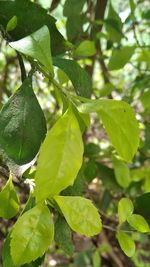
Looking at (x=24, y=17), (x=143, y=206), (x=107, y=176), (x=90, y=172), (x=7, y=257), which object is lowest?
(x=107, y=176)

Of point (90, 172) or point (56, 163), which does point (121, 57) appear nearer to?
point (90, 172)

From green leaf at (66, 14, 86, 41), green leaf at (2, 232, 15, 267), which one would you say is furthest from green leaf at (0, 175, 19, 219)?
green leaf at (66, 14, 86, 41)

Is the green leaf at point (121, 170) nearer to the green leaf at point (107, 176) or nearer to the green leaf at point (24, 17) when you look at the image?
the green leaf at point (107, 176)

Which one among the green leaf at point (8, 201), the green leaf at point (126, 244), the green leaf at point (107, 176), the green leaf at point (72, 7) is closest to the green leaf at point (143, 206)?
the green leaf at point (126, 244)

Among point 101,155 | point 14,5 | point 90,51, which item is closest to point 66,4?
point 90,51

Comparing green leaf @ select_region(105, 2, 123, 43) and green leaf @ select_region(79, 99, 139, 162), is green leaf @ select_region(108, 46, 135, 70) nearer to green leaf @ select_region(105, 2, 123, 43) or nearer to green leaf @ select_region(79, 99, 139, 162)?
green leaf @ select_region(105, 2, 123, 43)

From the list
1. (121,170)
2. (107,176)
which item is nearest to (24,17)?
(121,170)
